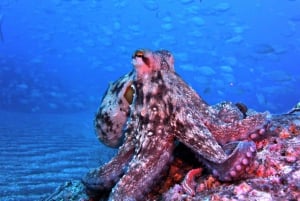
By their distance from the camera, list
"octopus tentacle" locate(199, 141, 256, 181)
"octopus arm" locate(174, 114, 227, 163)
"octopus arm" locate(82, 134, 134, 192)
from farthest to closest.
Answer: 1. "octopus arm" locate(82, 134, 134, 192)
2. "octopus arm" locate(174, 114, 227, 163)
3. "octopus tentacle" locate(199, 141, 256, 181)

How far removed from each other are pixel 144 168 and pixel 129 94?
0.77 m

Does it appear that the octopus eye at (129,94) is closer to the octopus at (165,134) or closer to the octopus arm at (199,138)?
the octopus at (165,134)

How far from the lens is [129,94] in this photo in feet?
9.29

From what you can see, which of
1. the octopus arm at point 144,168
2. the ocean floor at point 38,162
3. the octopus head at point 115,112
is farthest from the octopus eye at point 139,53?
the ocean floor at point 38,162

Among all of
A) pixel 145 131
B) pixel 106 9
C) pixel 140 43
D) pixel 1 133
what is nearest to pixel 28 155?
pixel 1 133

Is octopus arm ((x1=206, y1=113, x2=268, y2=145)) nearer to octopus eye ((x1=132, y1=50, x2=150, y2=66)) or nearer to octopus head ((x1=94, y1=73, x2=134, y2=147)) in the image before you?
octopus eye ((x1=132, y1=50, x2=150, y2=66))

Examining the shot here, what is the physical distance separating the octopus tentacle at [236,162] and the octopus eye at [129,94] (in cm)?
95

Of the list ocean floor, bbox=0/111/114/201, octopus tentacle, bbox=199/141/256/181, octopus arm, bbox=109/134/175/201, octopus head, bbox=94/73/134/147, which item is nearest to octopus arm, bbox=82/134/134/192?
octopus arm, bbox=109/134/175/201

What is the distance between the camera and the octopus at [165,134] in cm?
215

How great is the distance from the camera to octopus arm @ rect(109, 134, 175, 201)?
2.20 metres

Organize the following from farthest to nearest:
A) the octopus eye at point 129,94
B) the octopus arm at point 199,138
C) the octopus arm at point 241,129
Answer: the octopus eye at point 129,94, the octopus arm at point 241,129, the octopus arm at point 199,138

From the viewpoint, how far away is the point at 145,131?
2.36m

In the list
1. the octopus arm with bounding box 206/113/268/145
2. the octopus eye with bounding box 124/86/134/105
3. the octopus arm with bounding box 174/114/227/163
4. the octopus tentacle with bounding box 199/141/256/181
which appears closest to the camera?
the octopus tentacle with bounding box 199/141/256/181

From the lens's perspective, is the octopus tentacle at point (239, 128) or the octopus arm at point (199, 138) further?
the octopus tentacle at point (239, 128)
